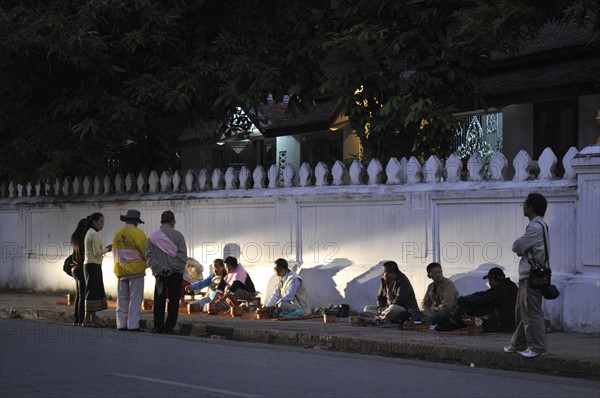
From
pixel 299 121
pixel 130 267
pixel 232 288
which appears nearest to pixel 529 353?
pixel 130 267

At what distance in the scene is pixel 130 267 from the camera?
15055 millimetres

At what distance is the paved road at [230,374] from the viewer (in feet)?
29.9

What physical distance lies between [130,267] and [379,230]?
3792 mm

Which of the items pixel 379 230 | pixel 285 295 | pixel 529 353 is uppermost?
pixel 379 230

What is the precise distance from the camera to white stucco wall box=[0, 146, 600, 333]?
13250mm

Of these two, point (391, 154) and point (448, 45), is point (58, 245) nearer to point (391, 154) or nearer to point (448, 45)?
point (391, 154)

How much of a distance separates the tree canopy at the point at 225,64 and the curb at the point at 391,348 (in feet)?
12.7

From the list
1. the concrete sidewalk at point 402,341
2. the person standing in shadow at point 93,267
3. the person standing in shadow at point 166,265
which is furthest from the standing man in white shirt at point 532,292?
the person standing in shadow at point 93,267

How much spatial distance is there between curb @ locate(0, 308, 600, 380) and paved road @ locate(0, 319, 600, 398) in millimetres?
420

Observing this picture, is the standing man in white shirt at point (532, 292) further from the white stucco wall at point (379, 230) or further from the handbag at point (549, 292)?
the white stucco wall at point (379, 230)

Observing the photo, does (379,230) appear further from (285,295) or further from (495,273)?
(495,273)

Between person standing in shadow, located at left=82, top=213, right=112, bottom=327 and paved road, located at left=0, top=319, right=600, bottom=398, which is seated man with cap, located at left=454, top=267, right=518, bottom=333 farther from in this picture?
person standing in shadow, located at left=82, top=213, right=112, bottom=327

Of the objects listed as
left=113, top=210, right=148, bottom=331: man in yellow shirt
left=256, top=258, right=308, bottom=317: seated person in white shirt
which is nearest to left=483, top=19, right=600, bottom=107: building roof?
left=256, top=258, right=308, bottom=317: seated person in white shirt

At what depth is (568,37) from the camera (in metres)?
19.8
